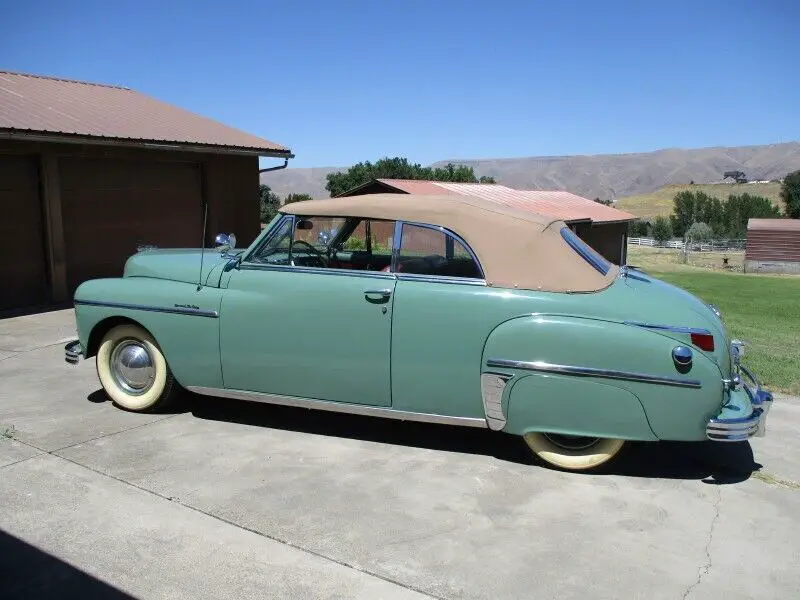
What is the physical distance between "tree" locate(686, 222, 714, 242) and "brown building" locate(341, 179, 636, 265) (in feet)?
63.0

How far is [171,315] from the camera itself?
489 cm

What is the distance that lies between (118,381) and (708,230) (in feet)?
177

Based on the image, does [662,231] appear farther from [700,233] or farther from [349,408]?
[349,408]

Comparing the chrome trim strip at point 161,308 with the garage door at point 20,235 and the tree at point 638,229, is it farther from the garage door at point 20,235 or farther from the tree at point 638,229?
the tree at point 638,229

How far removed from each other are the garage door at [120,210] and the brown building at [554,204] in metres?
8.47

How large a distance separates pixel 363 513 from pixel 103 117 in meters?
10.0

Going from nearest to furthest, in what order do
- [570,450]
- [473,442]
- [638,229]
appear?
[570,450], [473,442], [638,229]

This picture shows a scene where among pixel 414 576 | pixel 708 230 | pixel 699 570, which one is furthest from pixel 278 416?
pixel 708 230

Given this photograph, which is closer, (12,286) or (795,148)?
(12,286)

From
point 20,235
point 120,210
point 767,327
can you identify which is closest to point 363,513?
point 20,235

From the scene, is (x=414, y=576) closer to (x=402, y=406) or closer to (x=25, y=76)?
(x=402, y=406)

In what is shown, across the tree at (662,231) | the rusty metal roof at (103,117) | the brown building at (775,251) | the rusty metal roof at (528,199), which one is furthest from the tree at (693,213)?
the rusty metal roof at (103,117)

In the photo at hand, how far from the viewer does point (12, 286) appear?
9914 millimetres

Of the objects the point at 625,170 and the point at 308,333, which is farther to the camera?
the point at 625,170
